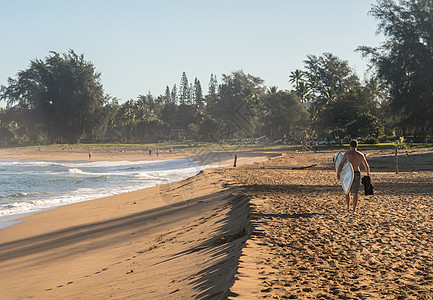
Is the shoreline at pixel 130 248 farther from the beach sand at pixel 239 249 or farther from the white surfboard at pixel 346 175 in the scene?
the white surfboard at pixel 346 175

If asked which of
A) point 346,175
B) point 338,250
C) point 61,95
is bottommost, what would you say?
point 338,250


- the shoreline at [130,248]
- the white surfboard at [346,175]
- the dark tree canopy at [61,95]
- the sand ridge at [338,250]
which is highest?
the dark tree canopy at [61,95]

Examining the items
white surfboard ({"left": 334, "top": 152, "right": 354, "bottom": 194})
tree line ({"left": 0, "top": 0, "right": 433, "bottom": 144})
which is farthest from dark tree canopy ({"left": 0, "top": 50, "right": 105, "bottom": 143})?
white surfboard ({"left": 334, "top": 152, "right": 354, "bottom": 194})

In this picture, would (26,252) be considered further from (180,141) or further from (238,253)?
(180,141)

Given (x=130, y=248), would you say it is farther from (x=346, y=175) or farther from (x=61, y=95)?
(x=61, y=95)

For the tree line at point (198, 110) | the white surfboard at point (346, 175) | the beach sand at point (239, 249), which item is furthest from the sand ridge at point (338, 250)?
the tree line at point (198, 110)

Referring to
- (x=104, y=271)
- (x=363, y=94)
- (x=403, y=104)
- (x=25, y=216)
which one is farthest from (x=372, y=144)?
(x=104, y=271)

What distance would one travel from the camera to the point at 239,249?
227 inches

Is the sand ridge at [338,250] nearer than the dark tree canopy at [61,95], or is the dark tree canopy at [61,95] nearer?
the sand ridge at [338,250]

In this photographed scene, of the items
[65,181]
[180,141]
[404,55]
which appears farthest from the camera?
[180,141]

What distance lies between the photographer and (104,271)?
6.98 m

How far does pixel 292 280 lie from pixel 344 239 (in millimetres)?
2256

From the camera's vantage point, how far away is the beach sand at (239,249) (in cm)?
448

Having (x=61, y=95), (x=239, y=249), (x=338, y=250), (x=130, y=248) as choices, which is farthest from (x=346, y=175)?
(x=61, y=95)
